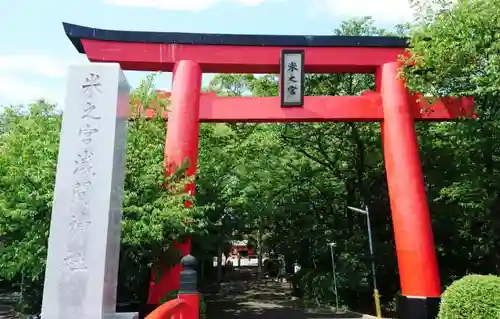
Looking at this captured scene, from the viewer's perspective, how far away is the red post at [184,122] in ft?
36.1

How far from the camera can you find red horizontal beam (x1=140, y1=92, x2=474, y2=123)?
11.8m

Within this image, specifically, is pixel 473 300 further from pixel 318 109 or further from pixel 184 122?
pixel 184 122

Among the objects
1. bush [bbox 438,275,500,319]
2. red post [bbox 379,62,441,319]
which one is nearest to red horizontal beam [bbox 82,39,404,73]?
red post [bbox 379,62,441,319]

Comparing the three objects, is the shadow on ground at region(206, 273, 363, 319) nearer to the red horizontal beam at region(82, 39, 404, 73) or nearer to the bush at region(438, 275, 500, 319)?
the bush at region(438, 275, 500, 319)

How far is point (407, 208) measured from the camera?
36.0 ft

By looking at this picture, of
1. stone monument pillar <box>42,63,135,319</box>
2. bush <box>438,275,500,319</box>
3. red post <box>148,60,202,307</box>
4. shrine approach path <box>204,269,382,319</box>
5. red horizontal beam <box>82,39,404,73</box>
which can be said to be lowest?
shrine approach path <box>204,269,382,319</box>

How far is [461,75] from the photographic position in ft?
35.4

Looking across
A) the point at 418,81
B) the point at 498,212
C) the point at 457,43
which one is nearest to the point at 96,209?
the point at 457,43

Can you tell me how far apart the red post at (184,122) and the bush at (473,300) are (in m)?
5.66

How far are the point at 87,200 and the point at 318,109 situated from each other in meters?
8.98

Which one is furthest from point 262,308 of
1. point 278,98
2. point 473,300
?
point 473,300

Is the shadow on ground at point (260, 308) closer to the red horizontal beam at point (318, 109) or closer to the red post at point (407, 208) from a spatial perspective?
the red post at point (407, 208)

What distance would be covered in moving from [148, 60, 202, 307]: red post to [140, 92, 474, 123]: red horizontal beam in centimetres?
44

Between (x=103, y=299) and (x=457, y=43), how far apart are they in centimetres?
923
